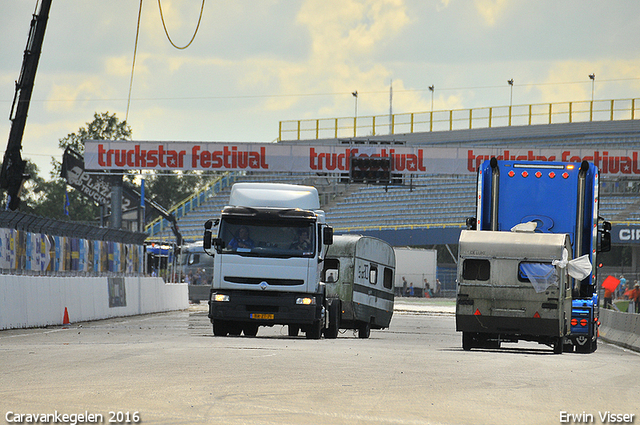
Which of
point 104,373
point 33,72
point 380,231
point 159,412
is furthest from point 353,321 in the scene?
point 380,231

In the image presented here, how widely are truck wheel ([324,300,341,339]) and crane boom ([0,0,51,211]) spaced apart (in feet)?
67.2

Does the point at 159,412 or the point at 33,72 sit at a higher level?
the point at 33,72

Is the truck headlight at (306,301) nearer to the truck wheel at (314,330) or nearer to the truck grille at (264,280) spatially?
the truck grille at (264,280)

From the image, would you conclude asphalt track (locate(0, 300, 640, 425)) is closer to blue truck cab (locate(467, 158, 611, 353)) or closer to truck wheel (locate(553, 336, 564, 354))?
truck wheel (locate(553, 336, 564, 354))

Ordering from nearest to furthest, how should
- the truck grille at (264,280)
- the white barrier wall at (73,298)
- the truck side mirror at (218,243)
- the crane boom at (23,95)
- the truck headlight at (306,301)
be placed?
the truck side mirror at (218,243), the truck grille at (264,280), the truck headlight at (306,301), the white barrier wall at (73,298), the crane boom at (23,95)

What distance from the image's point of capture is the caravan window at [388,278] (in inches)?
1038

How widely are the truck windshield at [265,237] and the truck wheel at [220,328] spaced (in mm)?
1879

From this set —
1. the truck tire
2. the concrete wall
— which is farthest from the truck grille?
the concrete wall

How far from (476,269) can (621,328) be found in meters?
9.40

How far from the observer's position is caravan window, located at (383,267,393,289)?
26359 mm

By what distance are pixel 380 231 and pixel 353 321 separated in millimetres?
45752

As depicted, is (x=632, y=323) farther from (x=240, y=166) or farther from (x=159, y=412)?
(x=240, y=166)

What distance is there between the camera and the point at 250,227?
789 inches

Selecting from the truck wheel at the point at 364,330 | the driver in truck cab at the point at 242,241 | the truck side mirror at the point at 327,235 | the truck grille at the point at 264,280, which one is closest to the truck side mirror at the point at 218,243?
the driver in truck cab at the point at 242,241
